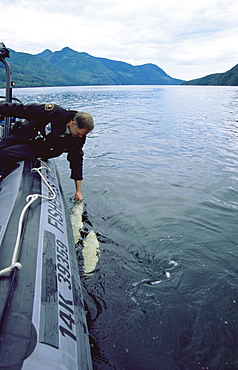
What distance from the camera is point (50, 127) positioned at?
15.2 ft

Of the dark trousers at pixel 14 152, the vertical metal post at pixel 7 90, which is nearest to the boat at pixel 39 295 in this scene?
the dark trousers at pixel 14 152

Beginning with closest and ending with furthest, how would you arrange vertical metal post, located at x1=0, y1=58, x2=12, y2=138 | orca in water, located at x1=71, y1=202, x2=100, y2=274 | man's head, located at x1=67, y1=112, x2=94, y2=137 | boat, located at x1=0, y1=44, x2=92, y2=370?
boat, located at x1=0, y1=44, x2=92, y2=370 → orca in water, located at x1=71, y1=202, x2=100, y2=274 → man's head, located at x1=67, y1=112, x2=94, y2=137 → vertical metal post, located at x1=0, y1=58, x2=12, y2=138

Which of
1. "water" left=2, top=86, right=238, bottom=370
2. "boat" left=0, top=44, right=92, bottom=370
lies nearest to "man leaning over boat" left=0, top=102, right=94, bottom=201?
"boat" left=0, top=44, right=92, bottom=370

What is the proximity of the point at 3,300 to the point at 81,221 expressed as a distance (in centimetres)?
328

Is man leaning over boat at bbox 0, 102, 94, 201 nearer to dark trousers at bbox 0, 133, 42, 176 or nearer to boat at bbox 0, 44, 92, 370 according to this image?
dark trousers at bbox 0, 133, 42, 176

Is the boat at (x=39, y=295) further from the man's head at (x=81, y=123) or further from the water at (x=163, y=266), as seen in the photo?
the man's head at (x=81, y=123)

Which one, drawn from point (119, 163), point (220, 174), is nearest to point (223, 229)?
point (220, 174)

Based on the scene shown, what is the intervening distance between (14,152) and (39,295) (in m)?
3.12

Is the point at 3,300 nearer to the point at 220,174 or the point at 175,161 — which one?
the point at 220,174

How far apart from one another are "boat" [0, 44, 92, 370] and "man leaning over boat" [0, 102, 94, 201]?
1.38m

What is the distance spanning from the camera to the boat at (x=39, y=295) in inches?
61.1

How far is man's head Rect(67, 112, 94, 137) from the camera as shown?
3867 millimetres

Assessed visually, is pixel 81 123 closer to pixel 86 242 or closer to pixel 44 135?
pixel 44 135

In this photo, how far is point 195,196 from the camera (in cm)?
629
